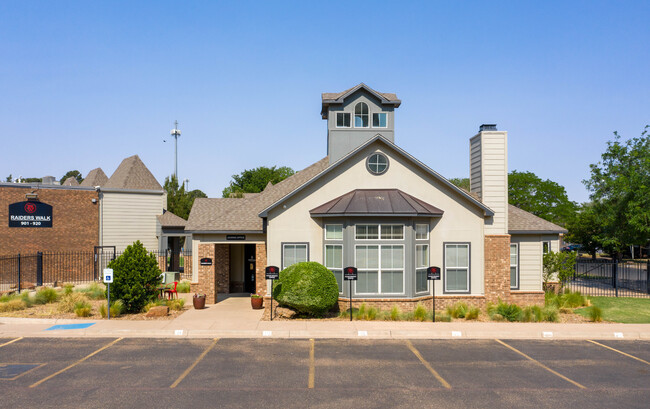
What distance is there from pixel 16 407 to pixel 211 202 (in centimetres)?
1799

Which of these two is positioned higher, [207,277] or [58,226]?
[58,226]

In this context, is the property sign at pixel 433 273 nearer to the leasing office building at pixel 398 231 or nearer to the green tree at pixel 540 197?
the leasing office building at pixel 398 231

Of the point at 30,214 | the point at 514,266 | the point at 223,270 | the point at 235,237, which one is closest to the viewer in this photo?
the point at 235,237

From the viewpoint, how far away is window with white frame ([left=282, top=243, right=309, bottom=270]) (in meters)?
19.8

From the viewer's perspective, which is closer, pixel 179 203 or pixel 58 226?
pixel 58 226

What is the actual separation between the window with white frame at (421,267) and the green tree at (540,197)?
5044 cm

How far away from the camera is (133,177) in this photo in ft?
119

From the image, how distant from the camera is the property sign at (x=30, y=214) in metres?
29.2

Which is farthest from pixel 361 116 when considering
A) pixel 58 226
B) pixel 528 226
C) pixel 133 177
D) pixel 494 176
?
pixel 133 177

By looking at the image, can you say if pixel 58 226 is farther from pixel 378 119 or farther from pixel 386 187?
pixel 386 187

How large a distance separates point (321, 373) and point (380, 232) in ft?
27.6

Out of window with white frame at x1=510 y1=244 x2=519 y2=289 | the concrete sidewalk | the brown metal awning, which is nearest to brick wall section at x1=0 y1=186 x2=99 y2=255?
the concrete sidewalk

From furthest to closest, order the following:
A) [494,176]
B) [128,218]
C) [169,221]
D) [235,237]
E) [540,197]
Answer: [540,197] < [169,221] < [128,218] < [235,237] < [494,176]

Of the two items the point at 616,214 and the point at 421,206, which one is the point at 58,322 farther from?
the point at 616,214
